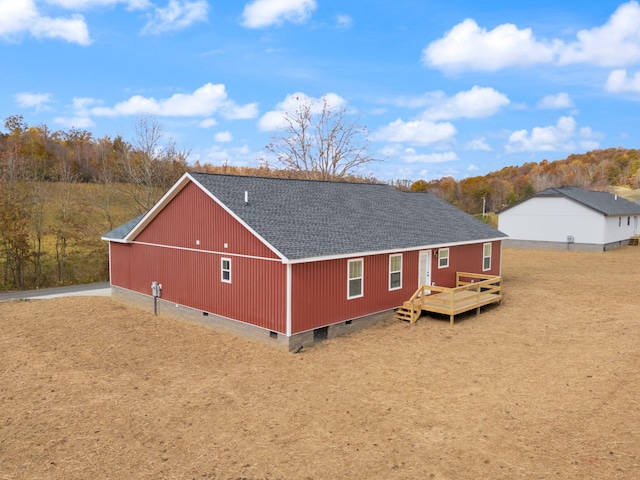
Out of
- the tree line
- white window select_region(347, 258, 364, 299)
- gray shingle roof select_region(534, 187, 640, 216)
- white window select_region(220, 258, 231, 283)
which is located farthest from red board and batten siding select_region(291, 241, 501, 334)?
gray shingle roof select_region(534, 187, 640, 216)

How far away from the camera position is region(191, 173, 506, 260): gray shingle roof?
50.4 feet

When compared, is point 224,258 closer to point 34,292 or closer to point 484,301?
point 484,301

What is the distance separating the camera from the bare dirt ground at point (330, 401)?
27.0ft

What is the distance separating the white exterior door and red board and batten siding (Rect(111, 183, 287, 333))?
7.05 m

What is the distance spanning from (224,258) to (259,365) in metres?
4.40

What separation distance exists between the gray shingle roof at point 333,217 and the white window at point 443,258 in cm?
48

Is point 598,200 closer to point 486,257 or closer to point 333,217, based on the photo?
point 486,257

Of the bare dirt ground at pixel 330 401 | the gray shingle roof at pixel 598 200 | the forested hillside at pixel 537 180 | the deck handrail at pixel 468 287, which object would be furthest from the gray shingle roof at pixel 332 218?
the forested hillside at pixel 537 180

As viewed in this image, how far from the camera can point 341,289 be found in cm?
1561

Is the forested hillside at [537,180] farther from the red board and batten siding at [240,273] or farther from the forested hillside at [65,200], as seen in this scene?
the red board and batten siding at [240,273]

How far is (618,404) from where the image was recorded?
10.4m

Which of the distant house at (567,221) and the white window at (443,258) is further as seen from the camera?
the distant house at (567,221)

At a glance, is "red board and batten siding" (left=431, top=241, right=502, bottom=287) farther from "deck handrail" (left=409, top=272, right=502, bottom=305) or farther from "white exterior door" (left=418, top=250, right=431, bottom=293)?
"deck handrail" (left=409, top=272, right=502, bottom=305)

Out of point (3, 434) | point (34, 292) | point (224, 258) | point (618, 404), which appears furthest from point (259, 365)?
point (34, 292)
